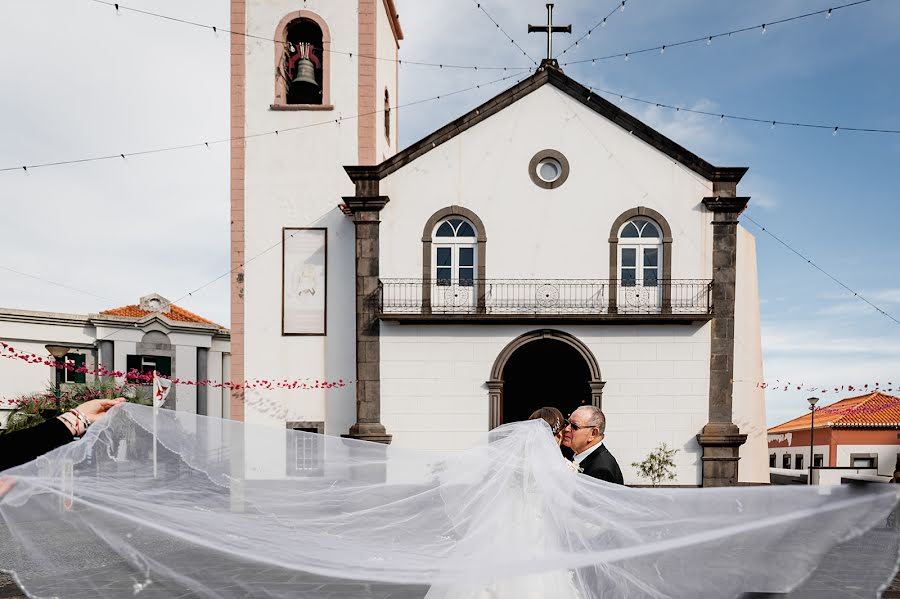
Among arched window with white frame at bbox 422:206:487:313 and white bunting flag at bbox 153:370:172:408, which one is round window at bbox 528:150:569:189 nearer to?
arched window with white frame at bbox 422:206:487:313

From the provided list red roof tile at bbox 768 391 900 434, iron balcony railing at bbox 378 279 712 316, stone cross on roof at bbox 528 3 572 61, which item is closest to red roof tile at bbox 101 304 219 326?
iron balcony railing at bbox 378 279 712 316

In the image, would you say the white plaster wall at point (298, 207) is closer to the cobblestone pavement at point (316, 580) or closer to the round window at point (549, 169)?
the round window at point (549, 169)

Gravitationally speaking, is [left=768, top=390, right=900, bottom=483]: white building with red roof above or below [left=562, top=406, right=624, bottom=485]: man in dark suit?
below

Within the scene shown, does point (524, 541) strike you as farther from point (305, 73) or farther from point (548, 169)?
point (305, 73)

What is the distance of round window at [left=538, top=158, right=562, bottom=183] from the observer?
55.6 ft

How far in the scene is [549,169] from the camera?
17.0m

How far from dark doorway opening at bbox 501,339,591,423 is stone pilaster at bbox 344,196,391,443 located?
4.44 metres

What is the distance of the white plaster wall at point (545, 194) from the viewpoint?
16578mm

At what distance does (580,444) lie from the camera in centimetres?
521

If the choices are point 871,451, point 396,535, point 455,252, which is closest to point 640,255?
point 455,252

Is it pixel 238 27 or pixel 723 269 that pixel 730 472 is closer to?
pixel 723 269

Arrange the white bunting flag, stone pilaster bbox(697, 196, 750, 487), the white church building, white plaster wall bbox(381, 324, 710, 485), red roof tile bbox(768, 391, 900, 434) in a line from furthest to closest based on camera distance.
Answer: red roof tile bbox(768, 391, 900, 434) < the white church building < white plaster wall bbox(381, 324, 710, 485) < stone pilaster bbox(697, 196, 750, 487) < the white bunting flag

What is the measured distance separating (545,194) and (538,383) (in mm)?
5528

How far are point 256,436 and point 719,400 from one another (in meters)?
12.2
